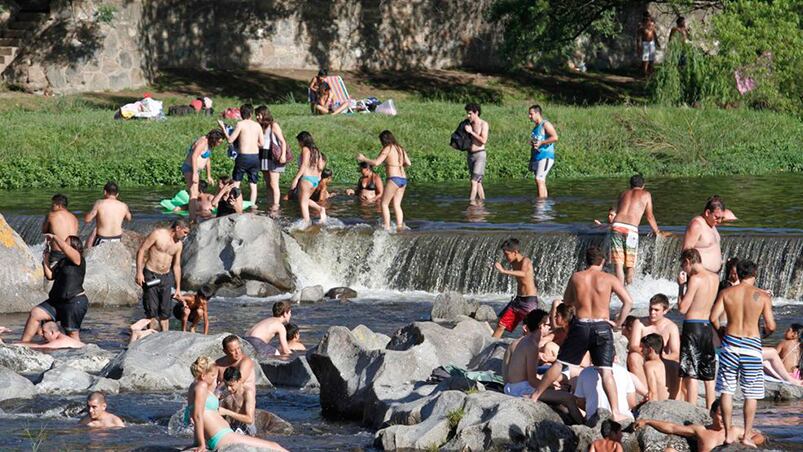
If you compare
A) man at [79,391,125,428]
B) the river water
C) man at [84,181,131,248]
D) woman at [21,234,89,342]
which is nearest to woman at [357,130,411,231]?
the river water

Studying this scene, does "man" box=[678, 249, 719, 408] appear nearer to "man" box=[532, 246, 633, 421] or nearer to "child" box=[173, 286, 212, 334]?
"man" box=[532, 246, 633, 421]

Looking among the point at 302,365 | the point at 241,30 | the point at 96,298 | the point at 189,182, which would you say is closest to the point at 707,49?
the point at 241,30

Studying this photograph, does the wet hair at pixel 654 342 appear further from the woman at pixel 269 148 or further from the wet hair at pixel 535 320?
the woman at pixel 269 148

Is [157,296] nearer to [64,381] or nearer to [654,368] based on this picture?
[64,381]

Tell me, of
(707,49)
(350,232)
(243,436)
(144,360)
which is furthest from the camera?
(707,49)

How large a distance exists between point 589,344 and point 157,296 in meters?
6.58

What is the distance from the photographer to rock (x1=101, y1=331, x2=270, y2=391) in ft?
51.5

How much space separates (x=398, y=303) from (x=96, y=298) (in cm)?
392

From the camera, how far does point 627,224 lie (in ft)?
63.8

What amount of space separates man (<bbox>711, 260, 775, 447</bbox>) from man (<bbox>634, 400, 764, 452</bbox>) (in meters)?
0.06

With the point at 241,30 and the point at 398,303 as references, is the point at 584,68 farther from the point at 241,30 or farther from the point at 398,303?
the point at 398,303

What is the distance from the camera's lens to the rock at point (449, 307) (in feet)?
63.5

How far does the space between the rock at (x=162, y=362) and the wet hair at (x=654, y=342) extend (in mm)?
4088

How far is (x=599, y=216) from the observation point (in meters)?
23.6
